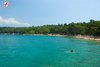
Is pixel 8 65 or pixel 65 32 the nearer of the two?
pixel 8 65

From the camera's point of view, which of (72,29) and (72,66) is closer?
(72,66)

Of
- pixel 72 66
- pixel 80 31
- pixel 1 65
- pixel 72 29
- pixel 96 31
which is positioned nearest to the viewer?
pixel 72 66

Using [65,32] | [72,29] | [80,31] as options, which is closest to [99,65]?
[80,31]

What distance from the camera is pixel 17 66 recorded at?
39594 mm

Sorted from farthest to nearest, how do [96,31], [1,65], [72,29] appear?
[72,29], [96,31], [1,65]

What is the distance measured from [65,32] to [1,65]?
159m

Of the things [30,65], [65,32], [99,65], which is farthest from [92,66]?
[65,32]

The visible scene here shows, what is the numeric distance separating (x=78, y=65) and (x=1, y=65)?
49.1 feet

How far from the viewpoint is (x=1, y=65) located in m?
40.8

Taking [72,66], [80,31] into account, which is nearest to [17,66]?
[72,66]

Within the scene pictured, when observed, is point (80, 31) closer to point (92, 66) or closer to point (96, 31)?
point (96, 31)

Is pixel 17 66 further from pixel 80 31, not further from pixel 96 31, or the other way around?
pixel 80 31

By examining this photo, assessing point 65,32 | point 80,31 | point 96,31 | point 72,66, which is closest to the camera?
point 72,66

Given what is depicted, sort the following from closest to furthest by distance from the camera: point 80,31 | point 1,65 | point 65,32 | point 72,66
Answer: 1. point 72,66
2. point 1,65
3. point 80,31
4. point 65,32
